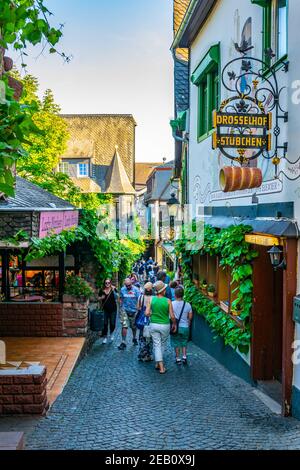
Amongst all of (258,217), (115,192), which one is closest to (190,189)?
(258,217)

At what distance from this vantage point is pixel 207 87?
12797 millimetres

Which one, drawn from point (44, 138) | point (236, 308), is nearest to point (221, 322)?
point (236, 308)

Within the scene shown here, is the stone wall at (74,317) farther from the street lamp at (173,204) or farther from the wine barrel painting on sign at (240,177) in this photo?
the street lamp at (173,204)

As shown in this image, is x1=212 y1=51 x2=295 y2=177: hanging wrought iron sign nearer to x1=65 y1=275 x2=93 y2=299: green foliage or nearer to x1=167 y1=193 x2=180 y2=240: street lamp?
x1=65 y1=275 x2=93 y2=299: green foliage

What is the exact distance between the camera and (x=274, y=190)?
7.60m

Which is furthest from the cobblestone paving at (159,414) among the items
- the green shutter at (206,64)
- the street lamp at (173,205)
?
the street lamp at (173,205)

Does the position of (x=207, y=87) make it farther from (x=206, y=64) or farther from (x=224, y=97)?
(x=224, y=97)

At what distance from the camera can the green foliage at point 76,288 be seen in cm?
1254

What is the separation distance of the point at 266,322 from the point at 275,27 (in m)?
4.25

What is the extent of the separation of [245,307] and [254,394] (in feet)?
4.13

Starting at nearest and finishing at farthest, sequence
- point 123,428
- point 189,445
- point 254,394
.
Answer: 1. point 189,445
2. point 123,428
3. point 254,394

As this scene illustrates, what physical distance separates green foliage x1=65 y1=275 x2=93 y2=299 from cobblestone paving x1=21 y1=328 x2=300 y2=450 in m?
2.77
